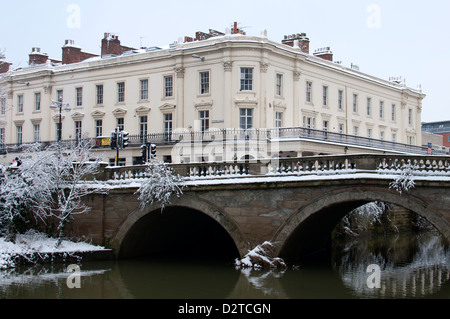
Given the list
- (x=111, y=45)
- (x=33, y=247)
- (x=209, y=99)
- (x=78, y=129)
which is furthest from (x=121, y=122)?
(x=33, y=247)

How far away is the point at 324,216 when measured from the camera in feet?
88.7

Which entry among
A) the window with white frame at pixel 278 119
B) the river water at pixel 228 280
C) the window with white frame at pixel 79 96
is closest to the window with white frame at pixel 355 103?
the window with white frame at pixel 278 119

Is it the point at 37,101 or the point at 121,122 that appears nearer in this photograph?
the point at 121,122

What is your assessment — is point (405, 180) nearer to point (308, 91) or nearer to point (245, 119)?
point (245, 119)

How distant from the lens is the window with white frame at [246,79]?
41344mm

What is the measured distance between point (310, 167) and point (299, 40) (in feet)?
81.1

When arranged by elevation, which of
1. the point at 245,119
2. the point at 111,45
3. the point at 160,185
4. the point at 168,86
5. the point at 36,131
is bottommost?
the point at 160,185

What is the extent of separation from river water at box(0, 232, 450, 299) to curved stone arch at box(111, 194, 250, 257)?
1.07 meters

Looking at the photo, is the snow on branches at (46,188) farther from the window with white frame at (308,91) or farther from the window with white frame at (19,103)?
the window with white frame at (19,103)

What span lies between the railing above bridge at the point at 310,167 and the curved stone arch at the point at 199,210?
3.61 feet

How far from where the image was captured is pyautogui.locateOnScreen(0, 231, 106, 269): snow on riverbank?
88.6 feet
